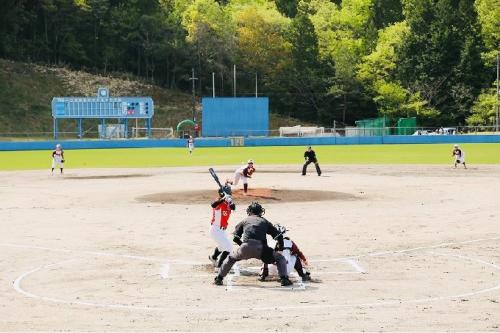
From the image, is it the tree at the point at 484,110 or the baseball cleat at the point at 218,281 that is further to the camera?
the tree at the point at 484,110

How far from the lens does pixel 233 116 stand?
9375 cm

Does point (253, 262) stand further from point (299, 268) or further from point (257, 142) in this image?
point (257, 142)

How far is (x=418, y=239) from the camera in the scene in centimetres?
2033

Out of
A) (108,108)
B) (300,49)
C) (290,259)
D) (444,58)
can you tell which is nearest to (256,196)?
(290,259)

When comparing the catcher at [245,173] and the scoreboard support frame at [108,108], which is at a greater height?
the scoreboard support frame at [108,108]

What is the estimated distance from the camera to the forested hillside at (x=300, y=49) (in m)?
113

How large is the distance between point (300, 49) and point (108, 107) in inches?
1731

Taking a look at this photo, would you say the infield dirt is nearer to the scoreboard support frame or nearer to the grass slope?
the scoreboard support frame

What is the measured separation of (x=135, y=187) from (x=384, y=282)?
75.4ft

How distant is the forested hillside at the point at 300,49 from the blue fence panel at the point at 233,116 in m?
25.5

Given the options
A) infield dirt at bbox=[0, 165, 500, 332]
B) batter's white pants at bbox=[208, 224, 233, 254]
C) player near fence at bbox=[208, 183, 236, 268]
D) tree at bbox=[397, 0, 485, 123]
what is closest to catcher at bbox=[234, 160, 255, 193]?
infield dirt at bbox=[0, 165, 500, 332]

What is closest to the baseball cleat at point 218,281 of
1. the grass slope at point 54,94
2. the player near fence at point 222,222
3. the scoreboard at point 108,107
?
the player near fence at point 222,222

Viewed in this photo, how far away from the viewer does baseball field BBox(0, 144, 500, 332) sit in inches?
482

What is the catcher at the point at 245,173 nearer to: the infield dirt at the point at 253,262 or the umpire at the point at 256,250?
the infield dirt at the point at 253,262
